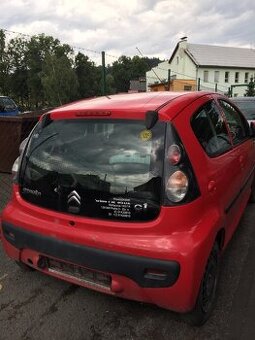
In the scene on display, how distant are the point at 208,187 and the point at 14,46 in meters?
62.5

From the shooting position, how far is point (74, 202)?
2.89m

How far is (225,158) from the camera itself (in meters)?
3.54

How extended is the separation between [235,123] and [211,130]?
1131 mm

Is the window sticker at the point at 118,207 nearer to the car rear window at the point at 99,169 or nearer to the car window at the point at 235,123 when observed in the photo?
the car rear window at the point at 99,169

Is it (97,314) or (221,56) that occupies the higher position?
(221,56)

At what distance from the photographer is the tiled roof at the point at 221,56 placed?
202ft

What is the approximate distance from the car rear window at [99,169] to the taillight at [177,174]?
5 centimetres

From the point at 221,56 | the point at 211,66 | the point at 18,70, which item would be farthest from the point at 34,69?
the point at 221,56

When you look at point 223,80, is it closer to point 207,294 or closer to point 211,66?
point 211,66

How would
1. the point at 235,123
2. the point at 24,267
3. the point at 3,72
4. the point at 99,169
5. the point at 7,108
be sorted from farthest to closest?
the point at 3,72, the point at 7,108, the point at 235,123, the point at 24,267, the point at 99,169

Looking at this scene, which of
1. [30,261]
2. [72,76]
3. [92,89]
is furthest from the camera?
[92,89]

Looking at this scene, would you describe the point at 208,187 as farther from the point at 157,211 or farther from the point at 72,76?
the point at 72,76

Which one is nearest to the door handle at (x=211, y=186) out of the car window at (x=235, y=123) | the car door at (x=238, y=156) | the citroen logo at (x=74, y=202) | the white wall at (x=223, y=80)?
the car door at (x=238, y=156)

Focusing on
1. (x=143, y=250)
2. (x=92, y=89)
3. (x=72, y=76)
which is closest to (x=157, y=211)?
(x=143, y=250)
